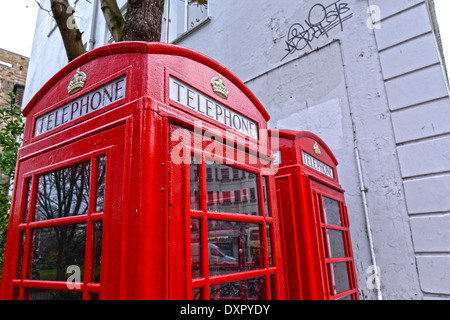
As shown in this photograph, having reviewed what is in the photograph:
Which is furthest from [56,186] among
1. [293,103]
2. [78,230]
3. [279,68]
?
[279,68]

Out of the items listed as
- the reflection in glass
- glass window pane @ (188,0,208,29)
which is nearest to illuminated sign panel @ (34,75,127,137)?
the reflection in glass

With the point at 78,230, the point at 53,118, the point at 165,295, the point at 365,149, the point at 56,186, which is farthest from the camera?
the point at 365,149

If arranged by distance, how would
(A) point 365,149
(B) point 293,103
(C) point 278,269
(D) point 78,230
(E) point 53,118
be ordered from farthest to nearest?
(B) point 293,103 < (A) point 365,149 < (C) point 278,269 < (E) point 53,118 < (D) point 78,230

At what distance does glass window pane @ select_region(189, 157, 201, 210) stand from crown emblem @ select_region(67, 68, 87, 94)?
71 centimetres

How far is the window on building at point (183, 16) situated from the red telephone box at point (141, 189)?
4.85m

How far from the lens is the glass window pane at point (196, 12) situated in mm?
6188

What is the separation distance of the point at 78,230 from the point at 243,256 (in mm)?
887

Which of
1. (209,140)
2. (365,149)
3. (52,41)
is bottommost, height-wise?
(209,140)

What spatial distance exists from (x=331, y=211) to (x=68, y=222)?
220cm

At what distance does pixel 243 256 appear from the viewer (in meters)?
1.80

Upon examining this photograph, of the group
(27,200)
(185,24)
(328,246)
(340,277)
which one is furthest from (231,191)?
(185,24)
